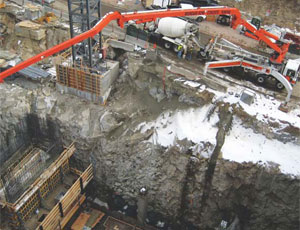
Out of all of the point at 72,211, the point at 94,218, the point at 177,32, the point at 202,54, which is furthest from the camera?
the point at 177,32

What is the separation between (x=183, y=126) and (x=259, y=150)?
4.95m

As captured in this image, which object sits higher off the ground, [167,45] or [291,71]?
[291,71]

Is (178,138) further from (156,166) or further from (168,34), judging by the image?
(168,34)

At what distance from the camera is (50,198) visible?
2106cm

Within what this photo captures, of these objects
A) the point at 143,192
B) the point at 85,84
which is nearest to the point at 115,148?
the point at 143,192

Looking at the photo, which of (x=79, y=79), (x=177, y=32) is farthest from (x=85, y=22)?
(x=177, y=32)

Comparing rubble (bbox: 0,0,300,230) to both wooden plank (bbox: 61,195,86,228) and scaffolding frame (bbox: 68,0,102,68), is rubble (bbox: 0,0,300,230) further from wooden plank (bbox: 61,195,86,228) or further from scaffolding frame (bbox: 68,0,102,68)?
scaffolding frame (bbox: 68,0,102,68)

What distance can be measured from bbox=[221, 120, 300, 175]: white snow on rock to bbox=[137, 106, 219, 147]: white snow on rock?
1204mm

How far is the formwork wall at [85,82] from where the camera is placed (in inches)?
853

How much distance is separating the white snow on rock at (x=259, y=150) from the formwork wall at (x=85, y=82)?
930 centimetres

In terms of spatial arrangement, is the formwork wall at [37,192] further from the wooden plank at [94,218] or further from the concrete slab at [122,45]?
the concrete slab at [122,45]

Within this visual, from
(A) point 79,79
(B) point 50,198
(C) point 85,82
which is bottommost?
(B) point 50,198

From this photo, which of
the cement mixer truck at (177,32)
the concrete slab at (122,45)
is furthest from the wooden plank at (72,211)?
the cement mixer truck at (177,32)

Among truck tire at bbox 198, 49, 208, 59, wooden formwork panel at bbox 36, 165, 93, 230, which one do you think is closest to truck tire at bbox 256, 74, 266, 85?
truck tire at bbox 198, 49, 208, 59
